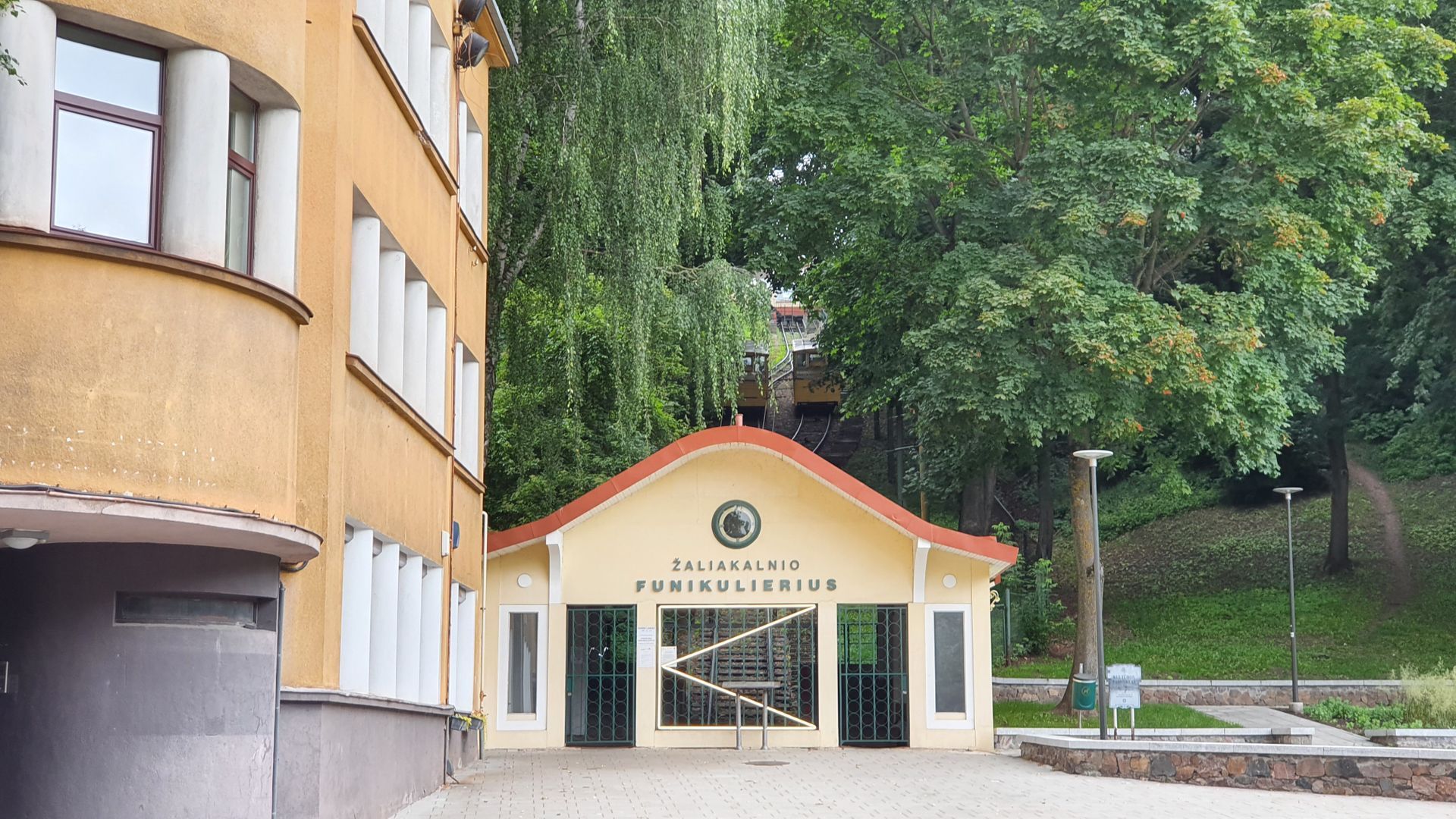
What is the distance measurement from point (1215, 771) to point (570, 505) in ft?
31.6

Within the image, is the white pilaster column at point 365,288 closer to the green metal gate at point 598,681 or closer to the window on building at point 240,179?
the window on building at point 240,179

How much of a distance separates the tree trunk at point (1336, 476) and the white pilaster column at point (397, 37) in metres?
30.3

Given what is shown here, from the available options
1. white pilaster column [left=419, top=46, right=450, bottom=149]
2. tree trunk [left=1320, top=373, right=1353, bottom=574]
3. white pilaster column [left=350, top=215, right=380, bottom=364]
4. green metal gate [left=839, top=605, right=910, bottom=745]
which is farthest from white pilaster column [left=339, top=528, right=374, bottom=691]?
tree trunk [left=1320, top=373, right=1353, bottom=574]

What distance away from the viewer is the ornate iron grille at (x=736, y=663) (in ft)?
76.0

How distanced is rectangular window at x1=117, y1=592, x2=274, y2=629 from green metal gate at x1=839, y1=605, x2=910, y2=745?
13500 millimetres

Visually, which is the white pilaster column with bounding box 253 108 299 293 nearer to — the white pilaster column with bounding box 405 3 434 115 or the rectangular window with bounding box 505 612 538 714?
the white pilaster column with bounding box 405 3 434 115

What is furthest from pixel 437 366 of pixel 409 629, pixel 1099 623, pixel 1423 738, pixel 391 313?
pixel 1423 738

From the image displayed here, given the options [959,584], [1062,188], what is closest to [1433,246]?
[1062,188]

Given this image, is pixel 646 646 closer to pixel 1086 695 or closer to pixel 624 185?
pixel 1086 695

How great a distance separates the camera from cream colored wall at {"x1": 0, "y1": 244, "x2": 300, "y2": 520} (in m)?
8.70

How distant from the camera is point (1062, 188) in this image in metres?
25.7

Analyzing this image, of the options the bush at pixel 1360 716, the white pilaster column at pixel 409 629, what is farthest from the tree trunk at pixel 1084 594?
the white pilaster column at pixel 409 629

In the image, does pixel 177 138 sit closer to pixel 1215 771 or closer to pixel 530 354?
pixel 1215 771

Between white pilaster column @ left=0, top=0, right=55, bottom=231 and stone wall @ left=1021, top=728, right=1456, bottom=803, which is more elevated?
white pilaster column @ left=0, top=0, right=55, bottom=231
